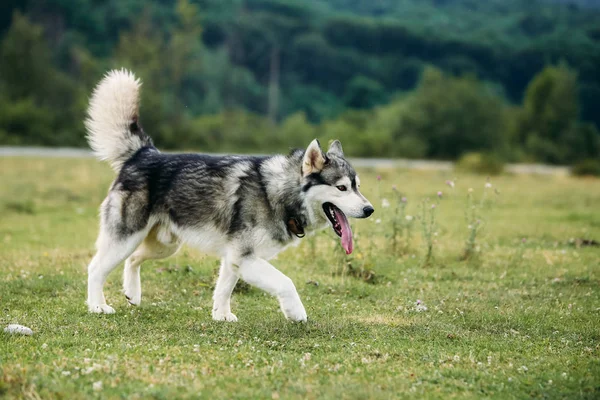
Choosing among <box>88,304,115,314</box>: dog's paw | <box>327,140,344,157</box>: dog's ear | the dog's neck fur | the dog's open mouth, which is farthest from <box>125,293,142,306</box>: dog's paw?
<box>327,140,344,157</box>: dog's ear

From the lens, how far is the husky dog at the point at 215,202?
9.12m

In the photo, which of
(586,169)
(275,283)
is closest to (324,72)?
(586,169)

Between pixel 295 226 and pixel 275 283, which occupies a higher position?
pixel 295 226

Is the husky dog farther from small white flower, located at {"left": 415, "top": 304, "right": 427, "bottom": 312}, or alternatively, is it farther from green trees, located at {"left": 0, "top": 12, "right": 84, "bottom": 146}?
green trees, located at {"left": 0, "top": 12, "right": 84, "bottom": 146}

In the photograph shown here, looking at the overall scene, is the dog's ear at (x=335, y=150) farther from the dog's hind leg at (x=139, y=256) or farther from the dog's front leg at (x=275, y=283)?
the dog's hind leg at (x=139, y=256)

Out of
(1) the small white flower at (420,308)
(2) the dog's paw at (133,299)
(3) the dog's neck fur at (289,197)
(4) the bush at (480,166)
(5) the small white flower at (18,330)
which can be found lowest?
(4) the bush at (480,166)

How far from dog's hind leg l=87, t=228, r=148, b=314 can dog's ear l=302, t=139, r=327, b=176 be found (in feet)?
7.42

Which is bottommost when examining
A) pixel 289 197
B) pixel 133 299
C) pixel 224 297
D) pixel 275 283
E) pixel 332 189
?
pixel 133 299

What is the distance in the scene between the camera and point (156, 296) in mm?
10930

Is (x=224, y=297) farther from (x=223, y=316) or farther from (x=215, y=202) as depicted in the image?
(x=215, y=202)

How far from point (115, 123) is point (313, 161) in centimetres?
283

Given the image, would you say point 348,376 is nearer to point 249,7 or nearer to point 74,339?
point 74,339

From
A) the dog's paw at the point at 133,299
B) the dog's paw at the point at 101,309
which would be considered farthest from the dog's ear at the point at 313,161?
the dog's paw at the point at 101,309

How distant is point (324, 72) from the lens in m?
99.4
